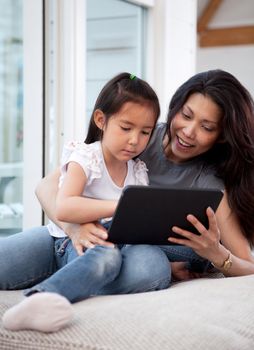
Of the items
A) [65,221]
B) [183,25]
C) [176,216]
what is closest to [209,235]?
[176,216]

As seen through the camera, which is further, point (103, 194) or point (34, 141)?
point (34, 141)

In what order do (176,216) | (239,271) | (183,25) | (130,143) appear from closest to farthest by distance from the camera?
(176,216)
(130,143)
(239,271)
(183,25)

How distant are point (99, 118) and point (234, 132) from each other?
1.27ft

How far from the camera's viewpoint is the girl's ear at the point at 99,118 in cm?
183

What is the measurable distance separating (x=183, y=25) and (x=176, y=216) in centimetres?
311

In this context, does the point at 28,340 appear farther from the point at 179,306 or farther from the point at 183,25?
the point at 183,25

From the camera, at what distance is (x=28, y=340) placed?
4.26ft

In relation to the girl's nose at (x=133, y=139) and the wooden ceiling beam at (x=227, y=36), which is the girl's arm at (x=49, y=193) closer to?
the girl's nose at (x=133, y=139)

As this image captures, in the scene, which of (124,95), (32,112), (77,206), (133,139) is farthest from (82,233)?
(32,112)

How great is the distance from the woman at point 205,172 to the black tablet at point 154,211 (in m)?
Answer: 0.05

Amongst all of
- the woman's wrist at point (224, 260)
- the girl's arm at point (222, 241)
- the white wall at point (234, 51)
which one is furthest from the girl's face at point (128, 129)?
the white wall at point (234, 51)

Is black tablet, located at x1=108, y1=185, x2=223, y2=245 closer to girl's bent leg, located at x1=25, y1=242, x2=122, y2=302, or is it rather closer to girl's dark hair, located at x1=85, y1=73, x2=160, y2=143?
girl's bent leg, located at x1=25, y1=242, x2=122, y2=302

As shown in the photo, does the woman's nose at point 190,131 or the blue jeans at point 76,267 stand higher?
the woman's nose at point 190,131

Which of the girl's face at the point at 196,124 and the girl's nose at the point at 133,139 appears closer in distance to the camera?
the girl's nose at the point at 133,139
